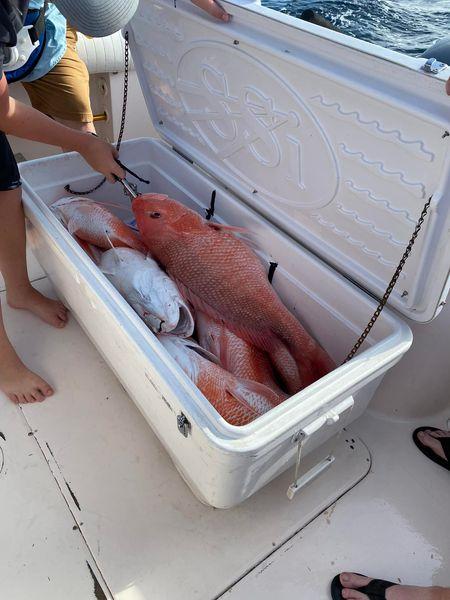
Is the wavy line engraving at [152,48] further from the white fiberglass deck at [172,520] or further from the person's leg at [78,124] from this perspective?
the white fiberglass deck at [172,520]

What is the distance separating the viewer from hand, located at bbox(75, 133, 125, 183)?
1447mm

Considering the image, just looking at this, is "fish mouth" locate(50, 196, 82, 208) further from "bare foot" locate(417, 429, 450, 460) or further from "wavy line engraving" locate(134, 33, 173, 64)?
"bare foot" locate(417, 429, 450, 460)

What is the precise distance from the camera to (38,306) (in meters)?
1.69

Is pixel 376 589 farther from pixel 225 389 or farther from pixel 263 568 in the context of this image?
pixel 225 389

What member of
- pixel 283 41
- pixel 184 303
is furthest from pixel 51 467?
pixel 283 41

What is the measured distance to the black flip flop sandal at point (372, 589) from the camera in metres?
1.08

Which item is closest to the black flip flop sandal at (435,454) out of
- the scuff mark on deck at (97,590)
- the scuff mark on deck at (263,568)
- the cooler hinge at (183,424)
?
the scuff mark on deck at (263,568)

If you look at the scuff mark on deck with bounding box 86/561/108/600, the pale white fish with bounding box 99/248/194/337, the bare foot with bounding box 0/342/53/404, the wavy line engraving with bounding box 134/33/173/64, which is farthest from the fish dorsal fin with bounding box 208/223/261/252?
the scuff mark on deck with bounding box 86/561/108/600

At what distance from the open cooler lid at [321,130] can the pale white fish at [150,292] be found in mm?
406

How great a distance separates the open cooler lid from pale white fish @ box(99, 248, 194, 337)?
41 centimetres

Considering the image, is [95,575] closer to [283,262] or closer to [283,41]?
[283,262]

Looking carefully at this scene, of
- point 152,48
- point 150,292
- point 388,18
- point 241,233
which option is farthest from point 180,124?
point 388,18

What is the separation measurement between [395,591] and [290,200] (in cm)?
104

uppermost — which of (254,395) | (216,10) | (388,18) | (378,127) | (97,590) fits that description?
(388,18)
